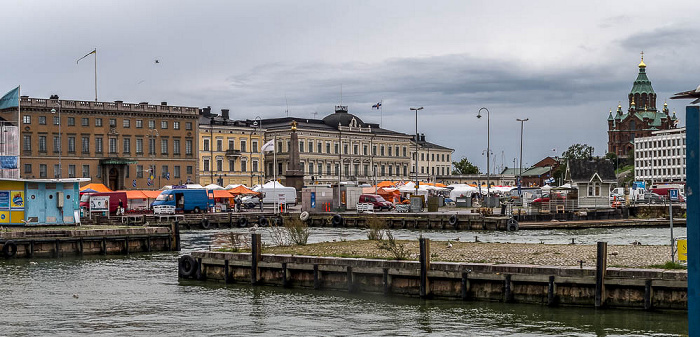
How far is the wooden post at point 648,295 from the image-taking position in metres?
25.5

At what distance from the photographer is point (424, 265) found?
2930 cm

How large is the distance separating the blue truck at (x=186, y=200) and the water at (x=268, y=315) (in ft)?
161

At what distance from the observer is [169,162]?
4870 inches

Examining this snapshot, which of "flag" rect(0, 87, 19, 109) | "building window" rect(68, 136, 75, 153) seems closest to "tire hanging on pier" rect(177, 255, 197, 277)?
"flag" rect(0, 87, 19, 109)

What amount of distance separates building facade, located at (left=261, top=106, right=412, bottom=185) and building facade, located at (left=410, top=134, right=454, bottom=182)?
5905mm

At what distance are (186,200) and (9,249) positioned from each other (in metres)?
39.2

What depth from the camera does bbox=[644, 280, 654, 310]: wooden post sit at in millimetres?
25469

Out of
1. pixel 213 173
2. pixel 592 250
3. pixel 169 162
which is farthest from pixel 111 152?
pixel 592 250

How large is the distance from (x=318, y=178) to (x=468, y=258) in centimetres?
12213

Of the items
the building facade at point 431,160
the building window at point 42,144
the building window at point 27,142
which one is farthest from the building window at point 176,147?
the building facade at point 431,160

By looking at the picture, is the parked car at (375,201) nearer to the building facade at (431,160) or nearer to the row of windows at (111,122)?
the row of windows at (111,122)

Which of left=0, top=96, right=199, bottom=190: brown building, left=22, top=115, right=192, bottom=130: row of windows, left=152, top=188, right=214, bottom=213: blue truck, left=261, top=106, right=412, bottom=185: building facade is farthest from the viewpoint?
left=261, top=106, right=412, bottom=185: building facade

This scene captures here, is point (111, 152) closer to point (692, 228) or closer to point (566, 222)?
point (566, 222)

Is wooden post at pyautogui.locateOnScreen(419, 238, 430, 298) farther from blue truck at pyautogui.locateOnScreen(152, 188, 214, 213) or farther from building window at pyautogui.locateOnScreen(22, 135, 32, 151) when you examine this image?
building window at pyautogui.locateOnScreen(22, 135, 32, 151)
